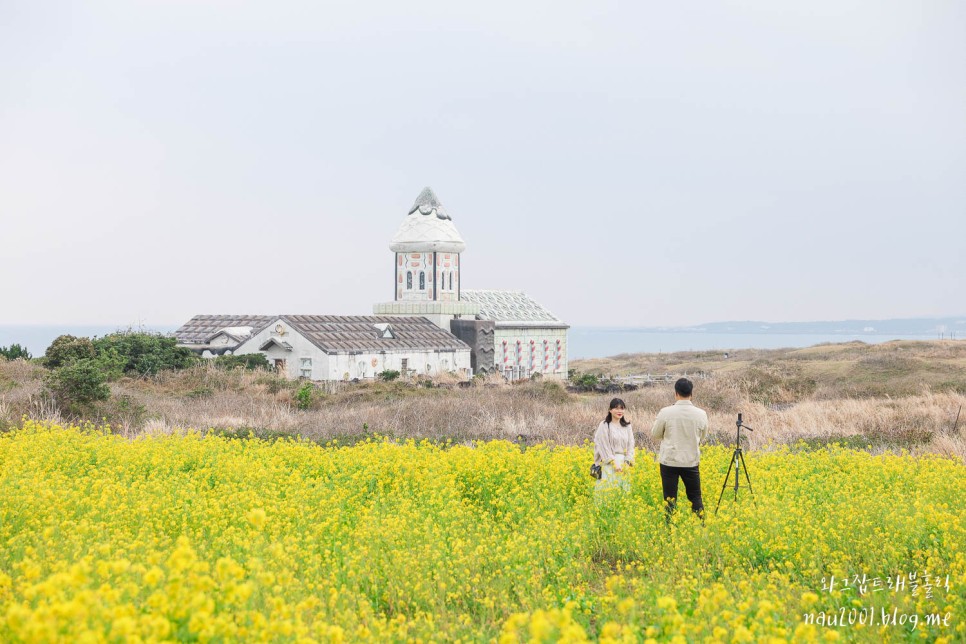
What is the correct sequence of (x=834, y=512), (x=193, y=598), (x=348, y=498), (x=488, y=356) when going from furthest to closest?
(x=488, y=356) → (x=348, y=498) → (x=834, y=512) → (x=193, y=598)

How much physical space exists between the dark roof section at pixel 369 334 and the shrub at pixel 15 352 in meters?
10.3

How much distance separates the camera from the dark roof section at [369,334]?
35156 mm

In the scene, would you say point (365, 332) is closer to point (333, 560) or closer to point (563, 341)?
point (563, 341)

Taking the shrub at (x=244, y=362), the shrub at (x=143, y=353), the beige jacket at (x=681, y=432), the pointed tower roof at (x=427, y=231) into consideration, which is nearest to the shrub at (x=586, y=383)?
the pointed tower roof at (x=427, y=231)

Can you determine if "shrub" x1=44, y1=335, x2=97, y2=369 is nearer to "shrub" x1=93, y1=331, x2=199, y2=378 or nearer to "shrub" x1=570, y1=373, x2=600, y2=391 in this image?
"shrub" x1=93, y1=331, x2=199, y2=378

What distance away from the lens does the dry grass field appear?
19.2 meters

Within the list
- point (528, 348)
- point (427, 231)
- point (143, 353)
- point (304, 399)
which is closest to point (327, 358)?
point (143, 353)

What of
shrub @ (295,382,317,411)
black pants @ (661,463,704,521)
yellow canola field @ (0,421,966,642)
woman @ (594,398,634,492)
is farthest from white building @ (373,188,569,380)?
black pants @ (661,463,704,521)

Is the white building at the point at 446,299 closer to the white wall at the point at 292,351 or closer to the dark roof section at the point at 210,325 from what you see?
the dark roof section at the point at 210,325

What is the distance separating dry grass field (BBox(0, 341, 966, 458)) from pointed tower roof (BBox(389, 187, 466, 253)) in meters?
10.4

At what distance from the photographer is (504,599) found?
6.99 metres

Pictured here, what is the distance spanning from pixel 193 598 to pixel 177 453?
33.2ft

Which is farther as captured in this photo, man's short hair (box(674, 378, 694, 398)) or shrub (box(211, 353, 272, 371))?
shrub (box(211, 353, 272, 371))

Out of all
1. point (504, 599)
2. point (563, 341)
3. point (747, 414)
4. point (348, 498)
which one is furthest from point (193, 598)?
point (563, 341)
